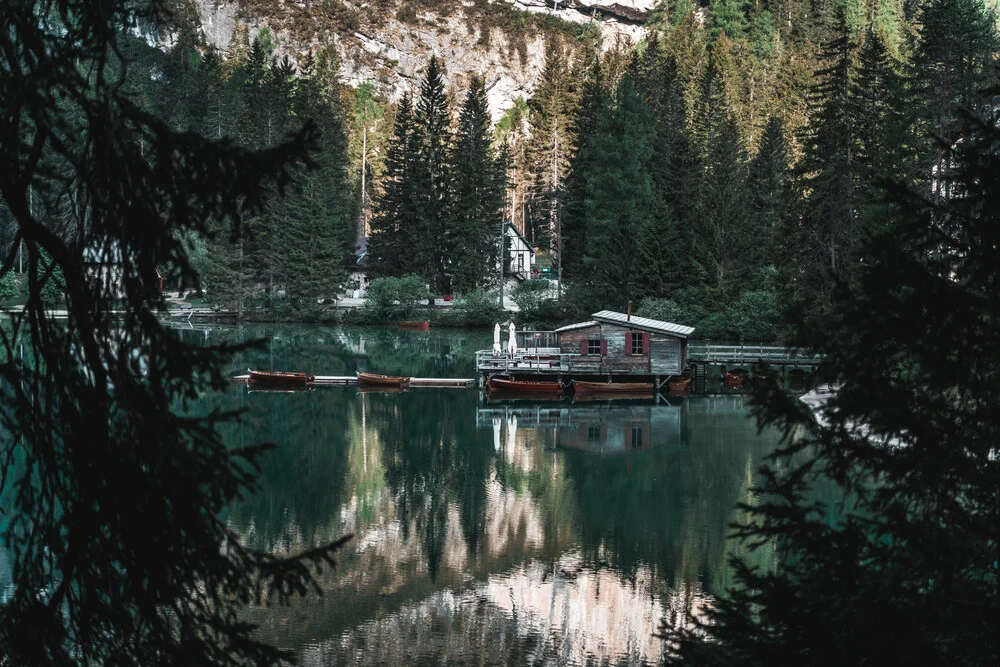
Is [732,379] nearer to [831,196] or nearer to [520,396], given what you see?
[831,196]

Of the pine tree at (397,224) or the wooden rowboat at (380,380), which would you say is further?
the pine tree at (397,224)

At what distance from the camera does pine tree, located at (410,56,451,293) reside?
233 ft

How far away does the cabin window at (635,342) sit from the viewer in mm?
42250

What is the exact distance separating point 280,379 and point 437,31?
97.3m

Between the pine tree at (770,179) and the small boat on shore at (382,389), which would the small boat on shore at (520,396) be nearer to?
the small boat on shore at (382,389)

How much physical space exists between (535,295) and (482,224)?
11735mm

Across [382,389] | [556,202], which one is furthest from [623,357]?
[556,202]

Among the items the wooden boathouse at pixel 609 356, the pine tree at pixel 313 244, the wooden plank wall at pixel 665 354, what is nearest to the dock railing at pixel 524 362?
the wooden boathouse at pixel 609 356

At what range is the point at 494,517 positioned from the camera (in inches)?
961

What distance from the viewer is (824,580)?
23.3 ft

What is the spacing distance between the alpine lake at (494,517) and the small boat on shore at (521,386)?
57 cm

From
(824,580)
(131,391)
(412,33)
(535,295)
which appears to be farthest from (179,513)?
(412,33)

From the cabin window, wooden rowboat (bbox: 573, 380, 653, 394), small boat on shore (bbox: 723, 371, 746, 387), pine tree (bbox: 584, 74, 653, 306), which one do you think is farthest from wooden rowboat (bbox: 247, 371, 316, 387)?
pine tree (bbox: 584, 74, 653, 306)

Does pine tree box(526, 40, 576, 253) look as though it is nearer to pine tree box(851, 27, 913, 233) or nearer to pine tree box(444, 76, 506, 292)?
pine tree box(444, 76, 506, 292)
